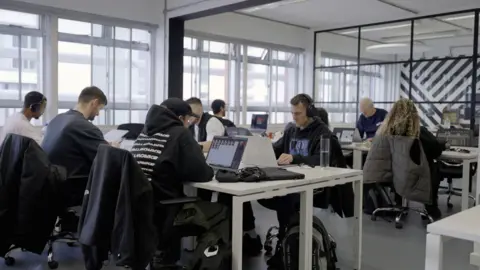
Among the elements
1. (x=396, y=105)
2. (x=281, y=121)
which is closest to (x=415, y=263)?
(x=396, y=105)

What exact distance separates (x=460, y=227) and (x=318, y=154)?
1.85 meters

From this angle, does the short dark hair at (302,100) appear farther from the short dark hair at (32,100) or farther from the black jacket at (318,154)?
the short dark hair at (32,100)

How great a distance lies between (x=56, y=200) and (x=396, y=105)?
9.42 ft

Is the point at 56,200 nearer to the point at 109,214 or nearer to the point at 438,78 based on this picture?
the point at 109,214

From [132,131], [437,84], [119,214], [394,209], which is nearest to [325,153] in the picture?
[119,214]

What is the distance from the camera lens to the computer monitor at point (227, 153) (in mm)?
2615

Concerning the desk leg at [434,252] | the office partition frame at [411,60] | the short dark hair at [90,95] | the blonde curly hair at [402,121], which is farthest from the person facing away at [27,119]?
the office partition frame at [411,60]

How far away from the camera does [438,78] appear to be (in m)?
8.80

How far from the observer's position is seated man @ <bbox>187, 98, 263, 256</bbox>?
3.17 m

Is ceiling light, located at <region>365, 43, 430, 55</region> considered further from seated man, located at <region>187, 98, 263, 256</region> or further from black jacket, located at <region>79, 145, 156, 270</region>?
black jacket, located at <region>79, 145, 156, 270</region>

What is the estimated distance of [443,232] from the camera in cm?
130

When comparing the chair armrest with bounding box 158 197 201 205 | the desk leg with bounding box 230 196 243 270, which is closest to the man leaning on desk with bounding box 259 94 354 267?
the desk leg with bounding box 230 196 243 270

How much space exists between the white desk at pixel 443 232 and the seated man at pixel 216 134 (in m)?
1.23

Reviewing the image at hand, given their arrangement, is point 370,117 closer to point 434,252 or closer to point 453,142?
point 453,142
